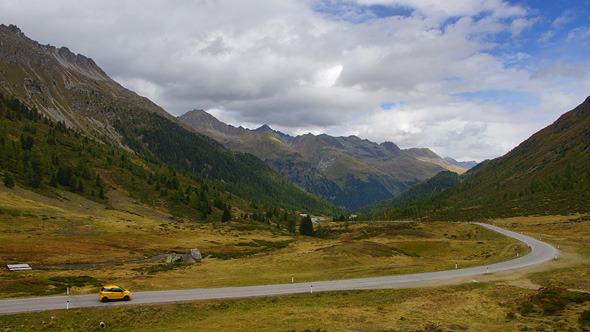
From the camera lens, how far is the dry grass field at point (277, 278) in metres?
25.5

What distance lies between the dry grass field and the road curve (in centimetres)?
219

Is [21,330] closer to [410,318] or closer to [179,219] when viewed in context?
[410,318]

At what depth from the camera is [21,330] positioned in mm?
22859

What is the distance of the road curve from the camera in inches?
1149

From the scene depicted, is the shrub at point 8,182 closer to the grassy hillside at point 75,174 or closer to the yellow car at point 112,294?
the grassy hillside at point 75,174

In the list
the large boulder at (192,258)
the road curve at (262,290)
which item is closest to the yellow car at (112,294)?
the road curve at (262,290)

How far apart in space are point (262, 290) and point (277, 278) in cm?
772

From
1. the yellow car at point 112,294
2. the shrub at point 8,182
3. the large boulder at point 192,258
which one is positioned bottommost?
the large boulder at point 192,258

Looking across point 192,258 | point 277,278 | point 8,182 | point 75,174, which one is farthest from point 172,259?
point 75,174

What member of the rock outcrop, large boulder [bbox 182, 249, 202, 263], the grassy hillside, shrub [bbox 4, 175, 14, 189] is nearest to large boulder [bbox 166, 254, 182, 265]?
the rock outcrop

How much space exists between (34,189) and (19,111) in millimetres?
131002

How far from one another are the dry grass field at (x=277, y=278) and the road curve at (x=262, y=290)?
219 cm

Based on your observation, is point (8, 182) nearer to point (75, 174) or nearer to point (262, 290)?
point (75, 174)

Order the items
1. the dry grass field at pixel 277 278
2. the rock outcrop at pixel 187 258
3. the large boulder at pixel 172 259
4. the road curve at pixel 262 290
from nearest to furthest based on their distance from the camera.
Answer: the dry grass field at pixel 277 278 < the road curve at pixel 262 290 < the large boulder at pixel 172 259 < the rock outcrop at pixel 187 258
